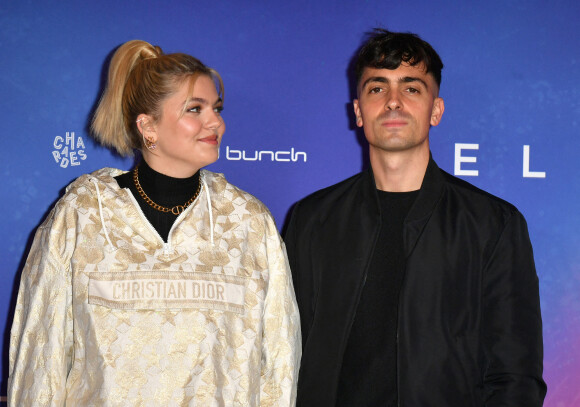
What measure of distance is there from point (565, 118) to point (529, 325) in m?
1.04

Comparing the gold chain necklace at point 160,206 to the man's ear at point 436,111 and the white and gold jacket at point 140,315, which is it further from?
the man's ear at point 436,111

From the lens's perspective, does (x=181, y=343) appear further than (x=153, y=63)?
No

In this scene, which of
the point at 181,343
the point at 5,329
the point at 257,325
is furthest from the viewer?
the point at 5,329

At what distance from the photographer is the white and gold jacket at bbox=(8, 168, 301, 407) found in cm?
189

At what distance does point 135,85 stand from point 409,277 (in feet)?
3.44

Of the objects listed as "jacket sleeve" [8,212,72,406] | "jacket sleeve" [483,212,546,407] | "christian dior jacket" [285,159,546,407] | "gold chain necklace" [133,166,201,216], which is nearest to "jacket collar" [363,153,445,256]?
"christian dior jacket" [285,159,546,407]

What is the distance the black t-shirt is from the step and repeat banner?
586mm

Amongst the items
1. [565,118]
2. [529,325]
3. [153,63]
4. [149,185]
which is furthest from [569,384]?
[153,63]

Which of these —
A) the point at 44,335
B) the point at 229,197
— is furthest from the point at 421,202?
the point at 44,335

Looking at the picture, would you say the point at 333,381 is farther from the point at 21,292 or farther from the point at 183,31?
the point at 183,31

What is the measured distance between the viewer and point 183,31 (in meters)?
2.61

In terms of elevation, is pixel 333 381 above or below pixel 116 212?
below

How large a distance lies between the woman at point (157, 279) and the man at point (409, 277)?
0.15 meters

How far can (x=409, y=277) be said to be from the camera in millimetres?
2021
